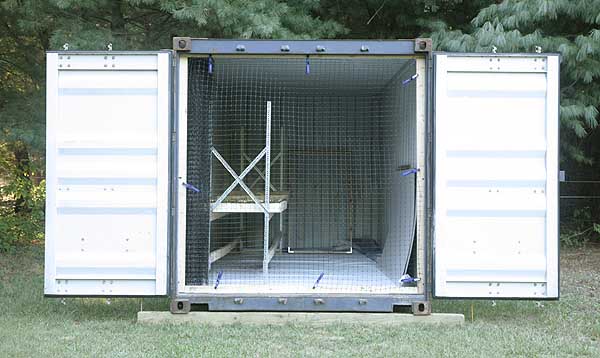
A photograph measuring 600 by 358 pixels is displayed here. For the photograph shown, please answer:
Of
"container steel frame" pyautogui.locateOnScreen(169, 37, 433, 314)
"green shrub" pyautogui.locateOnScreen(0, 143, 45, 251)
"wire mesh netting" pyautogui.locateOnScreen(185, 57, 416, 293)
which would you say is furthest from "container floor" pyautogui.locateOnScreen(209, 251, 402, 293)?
"green shrub" pyautogui.locateOnScreen(0, 143, 45, 251)

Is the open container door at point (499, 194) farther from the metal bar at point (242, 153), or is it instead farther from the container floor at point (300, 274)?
the metal bar at point (242, 153)

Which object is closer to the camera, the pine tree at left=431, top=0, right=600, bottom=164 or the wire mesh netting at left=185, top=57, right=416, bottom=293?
the wire mesh netting at left=185, top=57, right=416, bottom=293

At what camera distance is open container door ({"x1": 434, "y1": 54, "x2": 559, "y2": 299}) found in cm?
575

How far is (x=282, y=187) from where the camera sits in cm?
986

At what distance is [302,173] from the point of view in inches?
413

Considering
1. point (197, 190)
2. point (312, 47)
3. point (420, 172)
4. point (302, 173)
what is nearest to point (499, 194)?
point (420, 172)

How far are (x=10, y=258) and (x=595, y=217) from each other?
10131 mm

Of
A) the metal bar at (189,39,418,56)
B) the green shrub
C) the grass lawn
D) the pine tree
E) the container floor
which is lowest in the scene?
the grass lawn

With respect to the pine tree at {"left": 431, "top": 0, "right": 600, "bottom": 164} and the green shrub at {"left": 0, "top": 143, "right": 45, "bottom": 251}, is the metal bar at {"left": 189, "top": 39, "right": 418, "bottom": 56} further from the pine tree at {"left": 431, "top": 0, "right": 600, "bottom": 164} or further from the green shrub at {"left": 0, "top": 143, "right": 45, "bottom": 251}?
the green shrub at {"left": 0, "top": 143, "right": 45, "bottom": 251}

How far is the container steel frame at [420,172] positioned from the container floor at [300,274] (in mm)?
167

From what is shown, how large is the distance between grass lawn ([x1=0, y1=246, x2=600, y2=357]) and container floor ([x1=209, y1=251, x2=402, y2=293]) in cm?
47

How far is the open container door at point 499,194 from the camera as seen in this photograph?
575 cm

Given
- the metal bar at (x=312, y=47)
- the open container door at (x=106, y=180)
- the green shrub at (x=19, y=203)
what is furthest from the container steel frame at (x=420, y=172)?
the green shrub at (x=19, y=203)

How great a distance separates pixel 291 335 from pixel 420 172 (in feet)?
5.59
